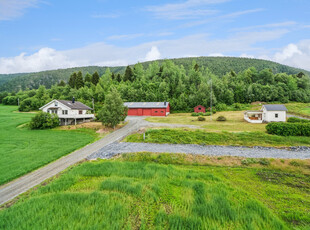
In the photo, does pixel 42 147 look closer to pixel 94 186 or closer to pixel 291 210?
pixel 94 186

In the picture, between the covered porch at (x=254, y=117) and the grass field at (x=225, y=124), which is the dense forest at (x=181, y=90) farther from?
the grass field at (x=225, y=124)

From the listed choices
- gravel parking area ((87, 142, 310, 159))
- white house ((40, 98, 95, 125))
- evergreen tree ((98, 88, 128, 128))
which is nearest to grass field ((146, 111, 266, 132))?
gravel parking area ((87, 142, 310, 159))

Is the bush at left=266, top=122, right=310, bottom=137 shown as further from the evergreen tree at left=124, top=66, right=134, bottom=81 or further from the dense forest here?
the evergreen tree at left=124, top=66, right=134, bottom=81

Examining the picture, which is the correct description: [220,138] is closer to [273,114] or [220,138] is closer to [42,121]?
[273,114]

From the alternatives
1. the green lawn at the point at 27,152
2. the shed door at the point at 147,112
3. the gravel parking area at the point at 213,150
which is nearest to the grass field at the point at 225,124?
the gravel parking area at the point at 213,150

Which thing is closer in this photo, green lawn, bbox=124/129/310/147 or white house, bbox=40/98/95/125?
green lawn, bbox=124/129/310/147

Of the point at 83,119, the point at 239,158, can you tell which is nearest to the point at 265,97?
the point at 239,158

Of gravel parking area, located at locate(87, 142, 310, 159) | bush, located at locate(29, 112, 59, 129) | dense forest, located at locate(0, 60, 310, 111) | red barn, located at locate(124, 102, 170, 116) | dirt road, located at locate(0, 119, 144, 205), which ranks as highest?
dense forest, located at locate(0, 60, 310, 111)
